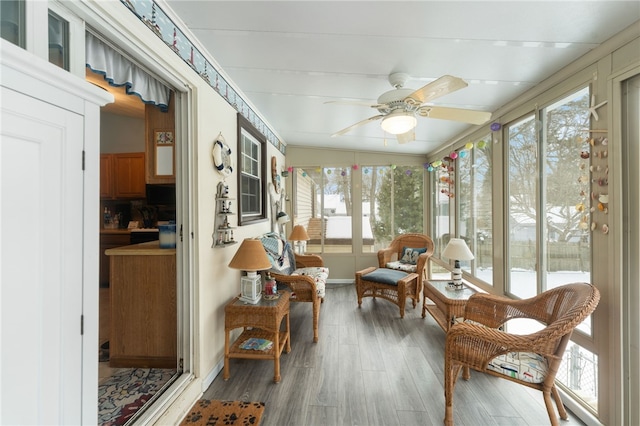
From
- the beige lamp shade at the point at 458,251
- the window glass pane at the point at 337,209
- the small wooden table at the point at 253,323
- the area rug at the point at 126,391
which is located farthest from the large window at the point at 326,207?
the area rug at the point at 126,391

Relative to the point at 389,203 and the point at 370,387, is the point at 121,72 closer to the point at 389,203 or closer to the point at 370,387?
the point at 370,387

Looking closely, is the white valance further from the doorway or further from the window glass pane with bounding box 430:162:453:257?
the window glass pane with bounding box 430:162:453:257

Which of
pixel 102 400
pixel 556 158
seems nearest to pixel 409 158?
pixel 556 158

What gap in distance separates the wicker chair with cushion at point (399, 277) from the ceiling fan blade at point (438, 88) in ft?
7.33

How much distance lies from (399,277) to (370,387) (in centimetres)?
170

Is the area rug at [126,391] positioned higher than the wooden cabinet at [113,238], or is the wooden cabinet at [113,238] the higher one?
the wooden cabinet at [113,238]

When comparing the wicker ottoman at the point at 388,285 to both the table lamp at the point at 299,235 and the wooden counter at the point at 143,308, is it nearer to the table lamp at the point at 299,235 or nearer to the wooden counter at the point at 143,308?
the table lamp at the point at 299,235

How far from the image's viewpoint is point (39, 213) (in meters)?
0.87

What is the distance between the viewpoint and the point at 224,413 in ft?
5.72

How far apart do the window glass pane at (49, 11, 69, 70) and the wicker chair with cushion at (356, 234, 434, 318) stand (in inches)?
130

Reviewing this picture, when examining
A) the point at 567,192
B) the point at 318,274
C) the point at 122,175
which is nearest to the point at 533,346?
the point at 567,192

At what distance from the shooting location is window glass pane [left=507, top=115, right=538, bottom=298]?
7.67ft

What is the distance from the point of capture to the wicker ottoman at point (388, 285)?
340 cm

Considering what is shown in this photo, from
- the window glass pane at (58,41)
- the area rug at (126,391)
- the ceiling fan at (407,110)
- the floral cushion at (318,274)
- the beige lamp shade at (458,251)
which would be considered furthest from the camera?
the floral cushion at (318,274)
